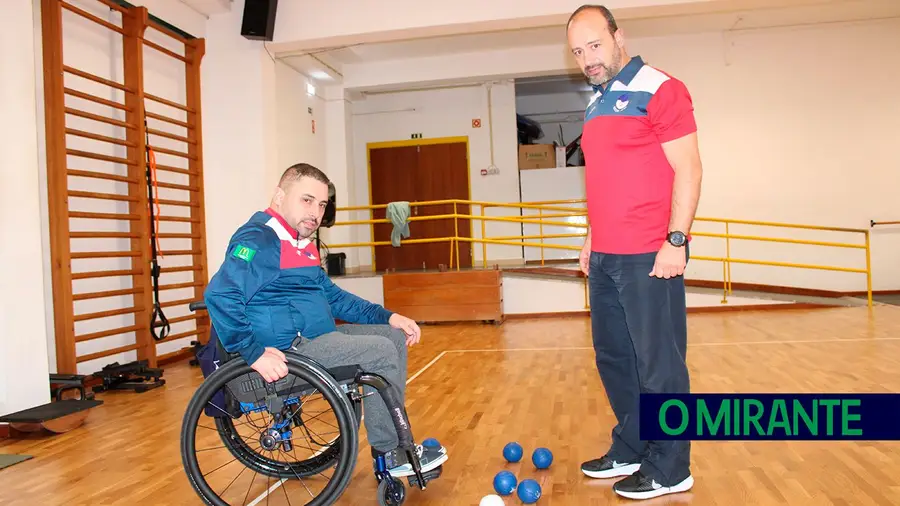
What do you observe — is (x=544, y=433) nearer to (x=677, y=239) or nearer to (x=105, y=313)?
(x=677, y=239)

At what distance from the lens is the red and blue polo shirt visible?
1.74 meters

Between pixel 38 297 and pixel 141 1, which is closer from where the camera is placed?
pixel 38 297

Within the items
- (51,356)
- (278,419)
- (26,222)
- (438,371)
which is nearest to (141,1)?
(26,222)

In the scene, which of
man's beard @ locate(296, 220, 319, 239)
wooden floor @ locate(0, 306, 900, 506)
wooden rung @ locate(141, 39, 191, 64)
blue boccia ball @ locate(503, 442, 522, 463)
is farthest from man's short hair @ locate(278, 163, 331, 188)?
wooden rung @ locate(141, 39, 191, 64)

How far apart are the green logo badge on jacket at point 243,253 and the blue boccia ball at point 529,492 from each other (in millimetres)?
952

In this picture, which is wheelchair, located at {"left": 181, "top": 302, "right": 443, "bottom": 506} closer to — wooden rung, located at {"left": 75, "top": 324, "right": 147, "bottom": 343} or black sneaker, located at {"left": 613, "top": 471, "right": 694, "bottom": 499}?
black sneaker, located at {"left": 613, "top": 471, "right": 694, "bottom": 499}

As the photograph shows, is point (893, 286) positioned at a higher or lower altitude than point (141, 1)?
lower

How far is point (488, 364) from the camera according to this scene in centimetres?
439

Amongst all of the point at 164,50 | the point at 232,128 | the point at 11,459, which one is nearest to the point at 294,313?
the point at 11,459

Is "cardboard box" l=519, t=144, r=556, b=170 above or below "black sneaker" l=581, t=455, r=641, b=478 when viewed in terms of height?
above

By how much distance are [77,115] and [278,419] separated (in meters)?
3.18

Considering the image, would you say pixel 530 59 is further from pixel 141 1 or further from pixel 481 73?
pixel 141 1

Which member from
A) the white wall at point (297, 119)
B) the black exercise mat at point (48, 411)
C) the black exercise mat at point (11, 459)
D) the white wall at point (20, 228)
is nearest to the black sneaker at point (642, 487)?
the black exercise mat at point (11, 459)

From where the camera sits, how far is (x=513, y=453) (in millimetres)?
2234
